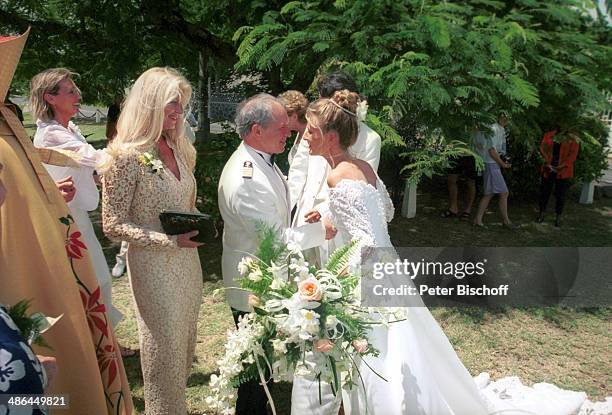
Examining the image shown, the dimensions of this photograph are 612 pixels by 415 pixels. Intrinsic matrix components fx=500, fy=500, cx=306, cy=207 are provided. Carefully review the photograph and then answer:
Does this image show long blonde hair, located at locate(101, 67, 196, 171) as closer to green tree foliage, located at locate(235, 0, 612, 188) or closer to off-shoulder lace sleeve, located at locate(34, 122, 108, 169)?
off-shoulder lace sleeve, located at locate(34, 122, 108, 169)

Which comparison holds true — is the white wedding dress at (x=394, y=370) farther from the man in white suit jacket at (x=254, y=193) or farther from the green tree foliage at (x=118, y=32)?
the green tree foliage at (x=118, y=32)

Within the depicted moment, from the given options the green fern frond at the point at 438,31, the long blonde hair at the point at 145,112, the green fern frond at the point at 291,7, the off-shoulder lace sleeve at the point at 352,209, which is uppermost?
the green fern frond at the point at 291,7

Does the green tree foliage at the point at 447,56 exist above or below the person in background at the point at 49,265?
above

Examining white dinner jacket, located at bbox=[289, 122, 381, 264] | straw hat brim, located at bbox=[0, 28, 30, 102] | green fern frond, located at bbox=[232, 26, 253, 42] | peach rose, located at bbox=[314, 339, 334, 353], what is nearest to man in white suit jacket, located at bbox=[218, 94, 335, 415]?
white dinner jacket, located at bbox=[289, 122, 381, 264]

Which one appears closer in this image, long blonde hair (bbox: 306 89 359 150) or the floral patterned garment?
the floral patterned garment

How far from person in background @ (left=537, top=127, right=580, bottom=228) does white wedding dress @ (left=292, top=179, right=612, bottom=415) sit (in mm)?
5509

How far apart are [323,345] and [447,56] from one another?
2923 millimetres

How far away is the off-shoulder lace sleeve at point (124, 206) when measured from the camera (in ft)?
7.85

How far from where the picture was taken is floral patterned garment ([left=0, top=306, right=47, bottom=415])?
1179 mm

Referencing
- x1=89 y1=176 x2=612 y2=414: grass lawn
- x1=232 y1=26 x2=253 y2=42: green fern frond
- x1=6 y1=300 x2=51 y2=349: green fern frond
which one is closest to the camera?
x1=6 y1=300 x2=51 y2=349: green fern frond

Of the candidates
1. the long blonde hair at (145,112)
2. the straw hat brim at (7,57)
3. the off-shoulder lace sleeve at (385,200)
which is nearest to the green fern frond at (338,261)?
the off-shoulder lace sleeve at (385,200)

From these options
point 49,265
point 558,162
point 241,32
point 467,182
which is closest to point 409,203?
point 467,182

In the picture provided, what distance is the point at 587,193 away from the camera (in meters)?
10.4

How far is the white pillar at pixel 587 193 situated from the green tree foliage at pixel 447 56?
635 centimetres
